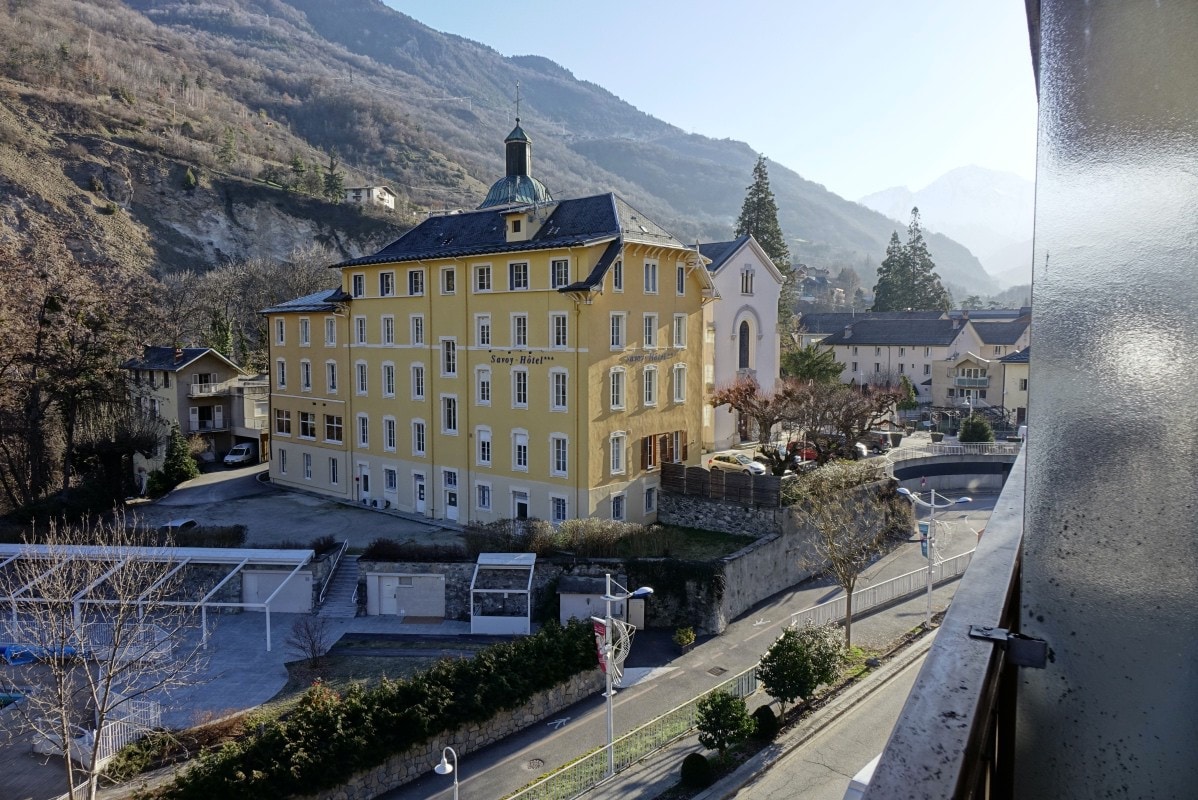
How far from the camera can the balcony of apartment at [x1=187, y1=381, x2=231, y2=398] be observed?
4409cm

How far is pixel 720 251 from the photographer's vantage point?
4400 cm

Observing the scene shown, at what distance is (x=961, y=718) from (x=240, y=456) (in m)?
48.1

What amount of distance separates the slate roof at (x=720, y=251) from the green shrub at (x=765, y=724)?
27.7 metres

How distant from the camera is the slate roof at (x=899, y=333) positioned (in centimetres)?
6906

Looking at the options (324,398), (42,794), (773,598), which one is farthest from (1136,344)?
(324,398)

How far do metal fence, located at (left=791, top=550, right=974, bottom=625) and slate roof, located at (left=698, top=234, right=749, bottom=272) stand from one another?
64.2 ft

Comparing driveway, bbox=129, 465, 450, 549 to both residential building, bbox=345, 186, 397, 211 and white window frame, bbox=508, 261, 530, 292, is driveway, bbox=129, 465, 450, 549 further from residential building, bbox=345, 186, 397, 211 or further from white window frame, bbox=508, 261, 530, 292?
residential building, bbox=345, 186, 397, 211

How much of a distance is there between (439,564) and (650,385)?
36.3 feet

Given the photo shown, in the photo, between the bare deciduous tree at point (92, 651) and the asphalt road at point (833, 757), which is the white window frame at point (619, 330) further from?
the bare deciduous tree at point (92, 651)

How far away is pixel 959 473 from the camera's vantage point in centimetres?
4491

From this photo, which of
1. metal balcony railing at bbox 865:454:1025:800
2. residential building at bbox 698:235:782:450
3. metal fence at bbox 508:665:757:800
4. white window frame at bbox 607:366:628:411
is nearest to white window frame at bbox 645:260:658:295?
white window frame at bbox 607:366:628:411

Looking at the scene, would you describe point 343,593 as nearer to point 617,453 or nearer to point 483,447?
point 483,447

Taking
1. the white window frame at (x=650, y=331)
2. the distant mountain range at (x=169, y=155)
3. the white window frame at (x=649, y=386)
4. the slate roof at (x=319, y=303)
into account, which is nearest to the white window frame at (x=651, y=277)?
the white window frame at (x=650, y=331)

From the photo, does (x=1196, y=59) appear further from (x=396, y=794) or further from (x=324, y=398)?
(x=324, y=398)
